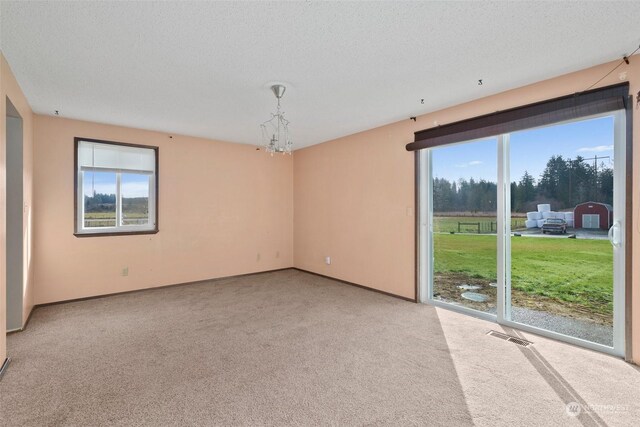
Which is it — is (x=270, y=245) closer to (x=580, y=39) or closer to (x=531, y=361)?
(x=531, y=361)

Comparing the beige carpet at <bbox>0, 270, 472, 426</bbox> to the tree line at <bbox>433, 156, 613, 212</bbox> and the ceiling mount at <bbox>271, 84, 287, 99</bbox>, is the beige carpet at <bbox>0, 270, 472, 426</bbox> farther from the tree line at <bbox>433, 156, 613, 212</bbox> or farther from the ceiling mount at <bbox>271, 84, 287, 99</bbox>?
the ceiling mount at <bbox>271, 84, 287, 99</bbox>

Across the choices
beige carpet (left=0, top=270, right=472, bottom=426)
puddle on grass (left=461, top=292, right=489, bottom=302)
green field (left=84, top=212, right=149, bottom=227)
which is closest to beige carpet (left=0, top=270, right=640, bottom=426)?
beige carpet (left=0, top=270, right=472, bottom=426)

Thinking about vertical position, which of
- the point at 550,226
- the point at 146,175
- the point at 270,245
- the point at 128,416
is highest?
the point at 146,175

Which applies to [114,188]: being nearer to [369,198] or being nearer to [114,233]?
[114,233]

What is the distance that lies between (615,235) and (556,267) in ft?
2.10

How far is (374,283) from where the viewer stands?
4.98m

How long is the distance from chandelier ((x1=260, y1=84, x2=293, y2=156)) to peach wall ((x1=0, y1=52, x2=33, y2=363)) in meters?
2.28

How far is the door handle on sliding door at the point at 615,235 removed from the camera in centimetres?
274

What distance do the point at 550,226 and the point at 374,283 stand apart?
8.18ft

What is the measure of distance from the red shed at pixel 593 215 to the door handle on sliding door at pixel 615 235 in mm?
79

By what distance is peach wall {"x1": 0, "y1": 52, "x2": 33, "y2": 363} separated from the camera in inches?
100

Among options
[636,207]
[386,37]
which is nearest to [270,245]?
[386,37]

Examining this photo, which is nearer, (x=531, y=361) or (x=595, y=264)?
(x=531, y=361)

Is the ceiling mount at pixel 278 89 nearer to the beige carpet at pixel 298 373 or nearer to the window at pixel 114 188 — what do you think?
the beige carpet at pixel 298 373
